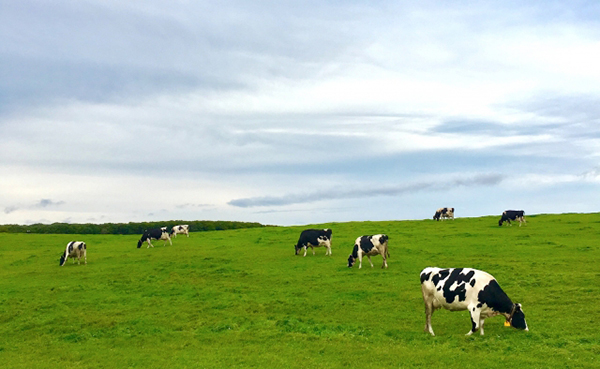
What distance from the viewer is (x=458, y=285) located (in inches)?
664

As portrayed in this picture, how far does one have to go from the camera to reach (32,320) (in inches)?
902

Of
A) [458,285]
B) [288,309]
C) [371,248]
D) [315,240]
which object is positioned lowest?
[288,309]

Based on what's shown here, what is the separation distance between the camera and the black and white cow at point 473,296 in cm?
1647

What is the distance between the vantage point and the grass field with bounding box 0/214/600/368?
1589 cm

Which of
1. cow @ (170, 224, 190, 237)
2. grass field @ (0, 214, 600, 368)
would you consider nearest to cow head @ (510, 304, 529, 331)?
grass field @ (0, 214, 600, 368)

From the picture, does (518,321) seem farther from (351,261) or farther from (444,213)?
(444,213)

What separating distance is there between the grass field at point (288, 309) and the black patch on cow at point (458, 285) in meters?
1.42

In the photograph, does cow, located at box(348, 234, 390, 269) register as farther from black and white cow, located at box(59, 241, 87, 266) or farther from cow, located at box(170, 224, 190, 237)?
cow, located at box(170, 224, 190, 237)

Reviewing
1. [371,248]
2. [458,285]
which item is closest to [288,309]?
[458,285]

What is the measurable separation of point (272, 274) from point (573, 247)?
23967mm

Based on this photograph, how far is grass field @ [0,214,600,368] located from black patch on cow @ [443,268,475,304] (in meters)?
1.42

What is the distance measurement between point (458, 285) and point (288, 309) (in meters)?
8.86

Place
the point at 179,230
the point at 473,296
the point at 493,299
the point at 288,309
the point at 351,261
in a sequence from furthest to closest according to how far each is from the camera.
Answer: the point at 179,230
the point at 351,261
the point at 288,309
the point at 473,296
the point at 493,299

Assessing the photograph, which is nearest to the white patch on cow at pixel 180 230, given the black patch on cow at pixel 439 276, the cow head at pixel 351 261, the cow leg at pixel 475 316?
the cow head at pixel 351 261
